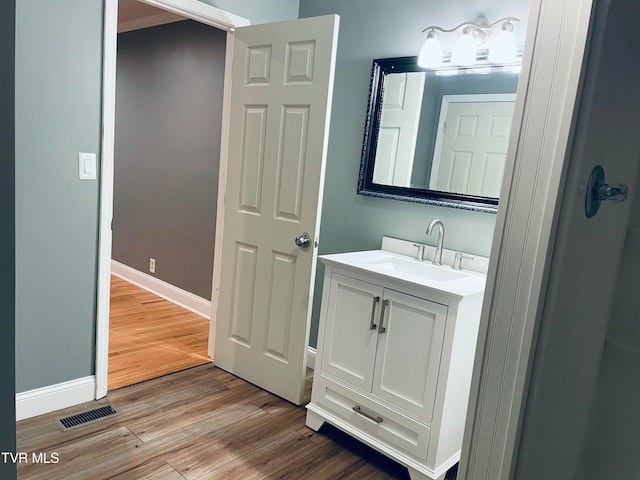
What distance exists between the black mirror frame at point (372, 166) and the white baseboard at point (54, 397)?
1.78m

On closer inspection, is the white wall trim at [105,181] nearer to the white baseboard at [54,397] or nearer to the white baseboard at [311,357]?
the white baseboard at [54,397]

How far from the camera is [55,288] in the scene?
7.37 ft

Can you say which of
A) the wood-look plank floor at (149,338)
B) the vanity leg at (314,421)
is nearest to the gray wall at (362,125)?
the vanity leg at (314,421)

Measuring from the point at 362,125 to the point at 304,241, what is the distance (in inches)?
31.1

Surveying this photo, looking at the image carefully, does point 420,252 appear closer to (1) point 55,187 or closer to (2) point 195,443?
(2) point 195,443

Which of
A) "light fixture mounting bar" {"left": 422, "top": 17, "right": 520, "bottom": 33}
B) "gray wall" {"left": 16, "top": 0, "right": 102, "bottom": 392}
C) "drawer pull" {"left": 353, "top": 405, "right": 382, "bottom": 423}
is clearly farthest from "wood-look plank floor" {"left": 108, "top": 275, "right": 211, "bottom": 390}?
"light fixture mounting bar" {"left": 422, "top": 17, "right": 520, "bottom": 33}

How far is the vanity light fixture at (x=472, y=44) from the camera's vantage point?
6.83 ft

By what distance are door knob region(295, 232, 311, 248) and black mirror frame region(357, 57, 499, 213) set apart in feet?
1.61

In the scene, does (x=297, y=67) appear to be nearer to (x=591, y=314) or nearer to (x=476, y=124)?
(x=476, y=124)

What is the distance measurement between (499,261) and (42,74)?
207 cm

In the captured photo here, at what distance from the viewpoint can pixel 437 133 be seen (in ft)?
7.82

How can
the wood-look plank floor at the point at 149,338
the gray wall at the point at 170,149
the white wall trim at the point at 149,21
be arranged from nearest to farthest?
1. the wood-look plank floor at the point at 149,338
2. the gray wall at the point at 170,149
3. the white wall trim at the point at 149,21

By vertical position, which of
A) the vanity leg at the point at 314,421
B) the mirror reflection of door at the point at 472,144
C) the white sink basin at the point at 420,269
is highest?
the mirror reflection of door at the point at 472,144

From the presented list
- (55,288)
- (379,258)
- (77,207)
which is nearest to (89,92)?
(77,207)
